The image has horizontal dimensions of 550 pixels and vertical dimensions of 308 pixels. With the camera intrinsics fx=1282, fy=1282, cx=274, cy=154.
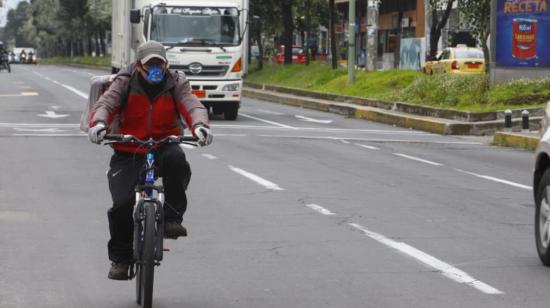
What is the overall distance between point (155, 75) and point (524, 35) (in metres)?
24.3

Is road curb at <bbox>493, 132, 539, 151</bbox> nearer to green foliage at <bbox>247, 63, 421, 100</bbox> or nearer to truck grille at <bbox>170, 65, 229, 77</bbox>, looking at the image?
truck grille at <bbox>170, 65, 229, 77</bbox>

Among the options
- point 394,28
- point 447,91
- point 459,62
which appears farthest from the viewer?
point 394,28

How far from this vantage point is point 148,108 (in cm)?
788

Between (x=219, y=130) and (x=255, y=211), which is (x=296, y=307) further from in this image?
(x=219, y=130)

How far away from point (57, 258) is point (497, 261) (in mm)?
3321

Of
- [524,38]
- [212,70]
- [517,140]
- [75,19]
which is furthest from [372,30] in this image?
[75,19]

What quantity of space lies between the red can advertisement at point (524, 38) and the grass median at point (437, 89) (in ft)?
3.09

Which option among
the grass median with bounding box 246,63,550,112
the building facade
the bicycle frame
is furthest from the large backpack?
the building facade

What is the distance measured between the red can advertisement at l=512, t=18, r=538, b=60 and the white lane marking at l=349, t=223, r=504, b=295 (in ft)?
66.3

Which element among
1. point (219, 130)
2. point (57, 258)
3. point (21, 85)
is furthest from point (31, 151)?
point (21, 85)

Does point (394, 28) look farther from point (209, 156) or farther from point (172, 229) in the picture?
point (172, 229)

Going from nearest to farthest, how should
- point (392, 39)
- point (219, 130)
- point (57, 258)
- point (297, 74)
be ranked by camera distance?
point (57, 258) → point (219, 130) → point (297, 74) → point (392, 39)

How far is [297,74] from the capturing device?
1935 inches

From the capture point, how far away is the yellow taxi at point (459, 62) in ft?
147
